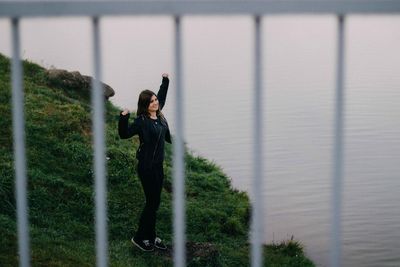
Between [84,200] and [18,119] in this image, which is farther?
[84,200]

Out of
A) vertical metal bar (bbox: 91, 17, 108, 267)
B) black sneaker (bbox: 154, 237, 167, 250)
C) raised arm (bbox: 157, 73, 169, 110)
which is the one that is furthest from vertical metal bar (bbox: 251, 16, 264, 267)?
black sneaker (bbox: 154, 237, 167, 250)

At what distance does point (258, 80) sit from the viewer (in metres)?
1.47

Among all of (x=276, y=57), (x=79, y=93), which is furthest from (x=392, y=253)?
(x=276, y=57)

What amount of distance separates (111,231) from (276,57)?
7.54m

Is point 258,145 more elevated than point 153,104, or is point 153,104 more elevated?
point 153,104

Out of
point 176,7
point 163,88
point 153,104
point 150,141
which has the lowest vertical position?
point 176,7

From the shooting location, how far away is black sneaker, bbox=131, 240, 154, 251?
5.50 metres

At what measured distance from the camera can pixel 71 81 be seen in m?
10.6

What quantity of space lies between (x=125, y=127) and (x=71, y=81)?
5.92 metres

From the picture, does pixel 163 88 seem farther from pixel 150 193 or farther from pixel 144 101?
pixel 150 193

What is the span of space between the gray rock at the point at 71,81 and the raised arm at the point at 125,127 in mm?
5381

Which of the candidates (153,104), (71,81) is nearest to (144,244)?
(153,104)

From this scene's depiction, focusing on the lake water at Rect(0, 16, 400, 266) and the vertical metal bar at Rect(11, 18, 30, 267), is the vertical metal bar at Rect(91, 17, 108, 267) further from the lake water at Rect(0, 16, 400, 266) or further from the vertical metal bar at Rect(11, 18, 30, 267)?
the lake water at Rect(0, 16, 400, 266)

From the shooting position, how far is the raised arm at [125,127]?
4.66 meters
